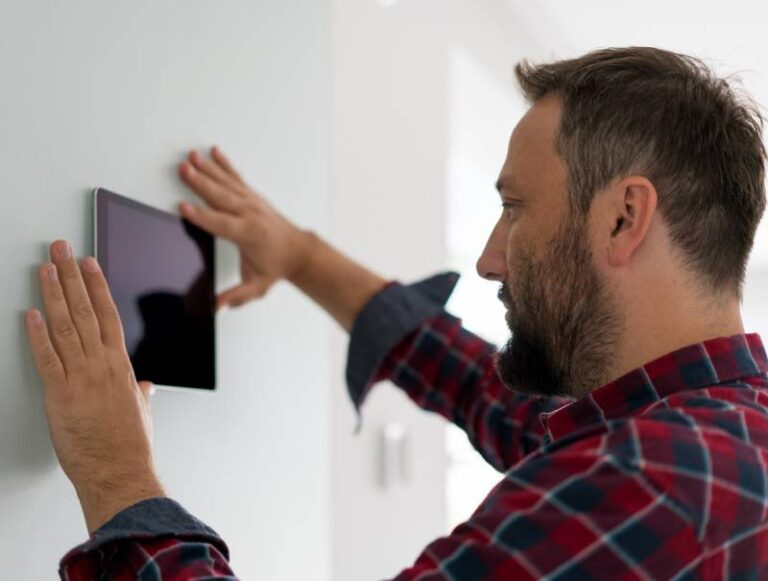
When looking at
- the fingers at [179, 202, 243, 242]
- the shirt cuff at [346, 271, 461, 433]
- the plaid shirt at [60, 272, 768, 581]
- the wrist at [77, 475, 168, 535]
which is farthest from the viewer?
the shirt cuff at [346, 271, 461, 433]

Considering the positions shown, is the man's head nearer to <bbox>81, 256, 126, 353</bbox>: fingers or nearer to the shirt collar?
the shirt collar

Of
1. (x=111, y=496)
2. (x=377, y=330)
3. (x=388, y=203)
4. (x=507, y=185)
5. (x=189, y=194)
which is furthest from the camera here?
(x=388, y=203)

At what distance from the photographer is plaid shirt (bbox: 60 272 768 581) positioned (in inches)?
35.9

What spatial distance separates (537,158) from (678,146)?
0.51ft

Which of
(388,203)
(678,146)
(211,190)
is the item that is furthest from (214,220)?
(388,203)

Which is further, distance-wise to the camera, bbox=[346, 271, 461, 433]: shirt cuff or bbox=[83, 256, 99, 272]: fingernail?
bbox=[346, 271, 461, 433]: shirt cuff

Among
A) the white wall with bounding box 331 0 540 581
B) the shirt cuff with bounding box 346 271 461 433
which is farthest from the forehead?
the white wall with bounding box 331 0 540 581

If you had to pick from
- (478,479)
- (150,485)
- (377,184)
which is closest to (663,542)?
(150,485)

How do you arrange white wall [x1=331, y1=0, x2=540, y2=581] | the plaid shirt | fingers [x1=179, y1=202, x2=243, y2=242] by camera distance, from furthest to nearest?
white wall [x1=331, y1=0, x2=540, y2=581] < fingers [x1=179, y1=202, x2=243, y2=242] < the plaid shirt

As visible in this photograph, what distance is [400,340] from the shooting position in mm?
1595

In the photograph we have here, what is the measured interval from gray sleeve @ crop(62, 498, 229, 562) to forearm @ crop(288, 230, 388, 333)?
60cm

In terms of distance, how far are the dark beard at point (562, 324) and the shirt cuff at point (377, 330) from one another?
1.14ft

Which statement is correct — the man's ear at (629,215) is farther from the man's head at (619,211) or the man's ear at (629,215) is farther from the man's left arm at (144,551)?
the man's left arm at (144,551)

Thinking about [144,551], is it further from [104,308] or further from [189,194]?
[189,194]
